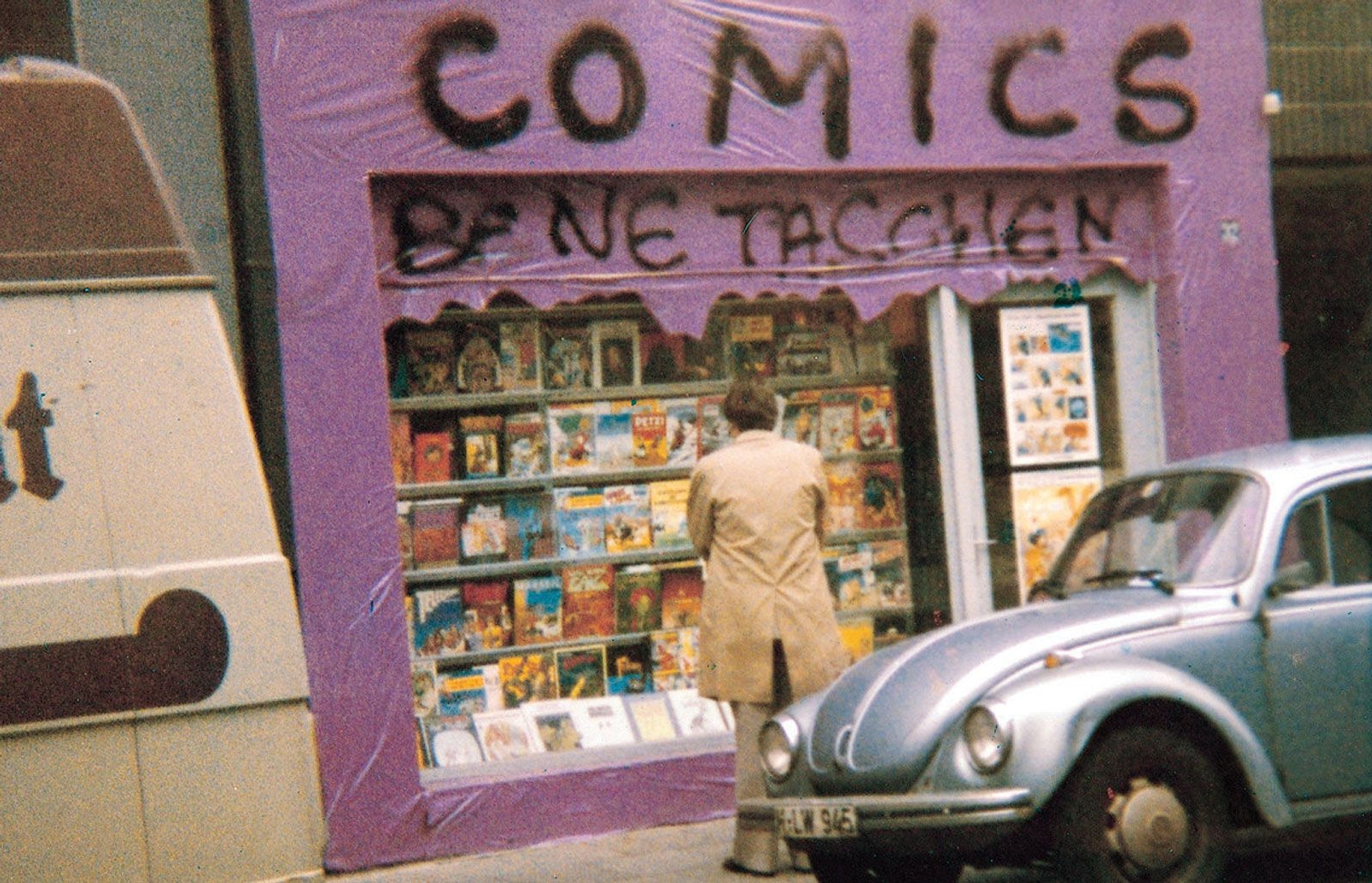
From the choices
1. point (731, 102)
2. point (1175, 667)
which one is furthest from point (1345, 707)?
point (731, 102)

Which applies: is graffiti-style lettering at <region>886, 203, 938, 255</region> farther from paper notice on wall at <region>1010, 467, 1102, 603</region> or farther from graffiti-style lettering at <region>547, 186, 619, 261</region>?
graffiti-style lettering at <region>547, 186, 619, 261</region>

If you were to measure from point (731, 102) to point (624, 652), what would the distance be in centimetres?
287

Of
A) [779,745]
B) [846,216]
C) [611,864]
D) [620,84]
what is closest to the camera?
[779,745]

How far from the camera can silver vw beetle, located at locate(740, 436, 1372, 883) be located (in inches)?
201

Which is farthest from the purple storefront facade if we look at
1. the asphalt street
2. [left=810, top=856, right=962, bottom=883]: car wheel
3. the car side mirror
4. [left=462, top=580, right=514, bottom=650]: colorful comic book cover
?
the car side mirror

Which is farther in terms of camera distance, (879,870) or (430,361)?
(430,361)

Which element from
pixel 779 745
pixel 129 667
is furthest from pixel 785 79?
pixel 129 667

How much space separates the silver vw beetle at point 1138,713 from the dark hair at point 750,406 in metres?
1.30

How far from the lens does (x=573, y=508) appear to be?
8.42m

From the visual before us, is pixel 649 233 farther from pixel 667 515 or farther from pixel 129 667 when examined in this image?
pixel 129 667

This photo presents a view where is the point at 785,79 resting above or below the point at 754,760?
above

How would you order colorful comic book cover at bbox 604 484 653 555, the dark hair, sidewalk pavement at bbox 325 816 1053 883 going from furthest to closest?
1. colorful comic book cover at bbox 604 484 653 555
2. the dark hair
3. sidewalk pavement at bbox 325 816 1053 883

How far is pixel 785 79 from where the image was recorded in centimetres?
831

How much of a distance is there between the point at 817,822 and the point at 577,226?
360cm
